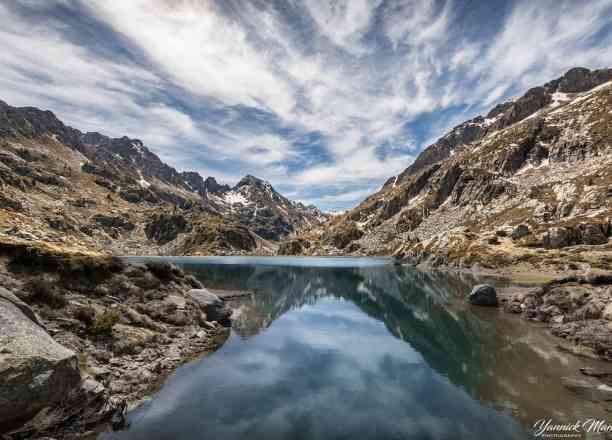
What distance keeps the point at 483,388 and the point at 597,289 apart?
32.5 m

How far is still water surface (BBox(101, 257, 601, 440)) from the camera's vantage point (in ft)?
68.5

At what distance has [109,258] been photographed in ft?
128

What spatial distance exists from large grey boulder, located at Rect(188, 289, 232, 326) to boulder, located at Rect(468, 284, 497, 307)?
46.2m

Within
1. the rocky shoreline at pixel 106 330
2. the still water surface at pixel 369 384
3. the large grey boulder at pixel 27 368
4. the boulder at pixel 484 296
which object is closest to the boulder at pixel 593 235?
the boulder at pixel 484 296

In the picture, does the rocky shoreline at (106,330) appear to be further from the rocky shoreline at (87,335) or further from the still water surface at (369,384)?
the still water surface at (369,384)

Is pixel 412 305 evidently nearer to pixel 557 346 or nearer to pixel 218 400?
pixel 557 346

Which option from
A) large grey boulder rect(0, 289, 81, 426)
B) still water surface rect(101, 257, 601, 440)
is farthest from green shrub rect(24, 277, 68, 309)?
still water surface rect(101, 257, 601, 440)

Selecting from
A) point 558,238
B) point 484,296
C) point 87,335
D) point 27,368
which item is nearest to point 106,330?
point 87,335

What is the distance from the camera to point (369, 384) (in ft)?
95.0

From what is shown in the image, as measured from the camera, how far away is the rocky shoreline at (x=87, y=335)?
16.7 meters

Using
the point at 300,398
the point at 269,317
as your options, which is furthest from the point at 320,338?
the point at 300,398

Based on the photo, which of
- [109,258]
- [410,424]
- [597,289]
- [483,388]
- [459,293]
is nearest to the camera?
[410,424]

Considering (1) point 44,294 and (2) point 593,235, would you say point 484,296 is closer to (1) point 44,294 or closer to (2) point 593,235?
(1) point 44,294

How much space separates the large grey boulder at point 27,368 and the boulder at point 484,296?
62.6 metres
